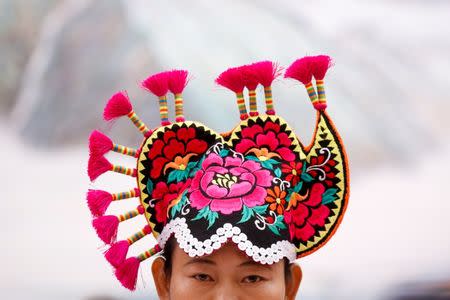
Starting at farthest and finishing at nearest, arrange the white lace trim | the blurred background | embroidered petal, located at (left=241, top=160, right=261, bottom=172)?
the blurred background < embroidered petal, located at (left=241, top=160, right=261, bottom=172) < the white lace trim

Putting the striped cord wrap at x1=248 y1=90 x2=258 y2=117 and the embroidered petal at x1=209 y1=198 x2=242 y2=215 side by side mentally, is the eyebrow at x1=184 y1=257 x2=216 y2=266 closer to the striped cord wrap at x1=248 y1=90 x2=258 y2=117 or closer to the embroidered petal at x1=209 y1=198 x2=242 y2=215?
the embroidered petal at x1=209 y1=198 x2=242 y2=215

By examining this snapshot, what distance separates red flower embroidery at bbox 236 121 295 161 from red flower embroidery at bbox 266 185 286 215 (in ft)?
0.27

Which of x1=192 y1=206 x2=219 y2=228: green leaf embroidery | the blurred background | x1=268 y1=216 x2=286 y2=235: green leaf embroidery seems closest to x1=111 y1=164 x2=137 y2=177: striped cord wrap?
x1=192 y1=206 x2=219 y2=228: green leaf embroidery

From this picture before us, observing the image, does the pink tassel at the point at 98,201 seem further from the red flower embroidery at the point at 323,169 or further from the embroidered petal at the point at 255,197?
the red flower embroidery at the point at 323,169

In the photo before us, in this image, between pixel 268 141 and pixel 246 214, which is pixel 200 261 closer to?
pixel 246 214

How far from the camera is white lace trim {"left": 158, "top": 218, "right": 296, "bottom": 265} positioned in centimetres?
138

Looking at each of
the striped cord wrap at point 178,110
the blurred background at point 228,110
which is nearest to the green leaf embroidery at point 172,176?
the striped cord wrap at point 178,110

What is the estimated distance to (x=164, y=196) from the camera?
154cm

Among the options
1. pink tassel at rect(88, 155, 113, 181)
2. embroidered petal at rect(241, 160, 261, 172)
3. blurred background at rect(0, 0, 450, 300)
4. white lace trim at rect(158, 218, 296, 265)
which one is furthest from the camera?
blurred background at rect(0, 0, 450, 300)

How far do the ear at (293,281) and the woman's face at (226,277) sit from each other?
7 centimetres
